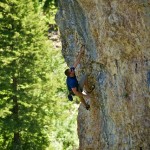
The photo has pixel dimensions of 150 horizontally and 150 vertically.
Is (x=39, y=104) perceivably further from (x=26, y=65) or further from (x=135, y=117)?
(x=135, y=117)

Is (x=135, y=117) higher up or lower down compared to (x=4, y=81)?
lower down

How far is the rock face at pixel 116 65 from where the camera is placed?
9664 millimetres

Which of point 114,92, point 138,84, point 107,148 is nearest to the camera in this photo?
point 138,84

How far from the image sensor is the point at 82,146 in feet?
46.1

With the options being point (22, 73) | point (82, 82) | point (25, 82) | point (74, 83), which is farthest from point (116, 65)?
point (25, 82)

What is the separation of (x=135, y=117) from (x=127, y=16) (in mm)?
3156

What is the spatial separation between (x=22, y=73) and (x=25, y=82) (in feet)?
1.70

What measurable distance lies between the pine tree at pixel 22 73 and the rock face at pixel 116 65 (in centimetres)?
501

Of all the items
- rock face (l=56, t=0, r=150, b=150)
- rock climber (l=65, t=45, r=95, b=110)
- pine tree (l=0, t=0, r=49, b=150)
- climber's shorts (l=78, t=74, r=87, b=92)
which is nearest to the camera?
rock face (l=56, t=0, r=150, b=150)

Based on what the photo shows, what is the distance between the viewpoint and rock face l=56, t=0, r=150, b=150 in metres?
Result: 9.66

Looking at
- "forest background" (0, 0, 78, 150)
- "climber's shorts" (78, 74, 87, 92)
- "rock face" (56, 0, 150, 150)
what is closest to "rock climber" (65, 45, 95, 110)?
"climber's shorts" (78, 74, 87, 92)

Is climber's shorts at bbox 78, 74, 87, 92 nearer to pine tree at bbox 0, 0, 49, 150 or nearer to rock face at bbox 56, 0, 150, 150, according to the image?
rock face at bbox 56, 0, 150, 150

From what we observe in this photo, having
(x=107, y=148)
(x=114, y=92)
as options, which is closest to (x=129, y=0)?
(x=114, y=92)

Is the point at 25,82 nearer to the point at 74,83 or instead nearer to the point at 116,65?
the point at 74,83
